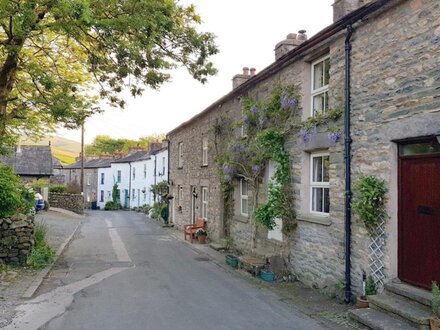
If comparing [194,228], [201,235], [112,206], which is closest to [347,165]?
[201,235]

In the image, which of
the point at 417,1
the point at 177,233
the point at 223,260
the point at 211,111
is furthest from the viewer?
the point at 177,233

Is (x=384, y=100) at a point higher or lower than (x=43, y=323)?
higher

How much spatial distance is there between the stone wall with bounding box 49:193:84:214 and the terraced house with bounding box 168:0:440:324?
29972 millimetres

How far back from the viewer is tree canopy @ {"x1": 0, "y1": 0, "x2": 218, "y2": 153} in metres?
9.09

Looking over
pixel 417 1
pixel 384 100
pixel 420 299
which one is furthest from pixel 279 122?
pixel 420 299

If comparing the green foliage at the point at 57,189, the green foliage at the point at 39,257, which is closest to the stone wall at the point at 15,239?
the green foliage at the point at 39,257

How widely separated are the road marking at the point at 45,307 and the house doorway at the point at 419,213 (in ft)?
20.6

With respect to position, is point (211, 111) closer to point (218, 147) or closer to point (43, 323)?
point (218, 147)

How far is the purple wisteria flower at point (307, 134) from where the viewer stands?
9923 mm

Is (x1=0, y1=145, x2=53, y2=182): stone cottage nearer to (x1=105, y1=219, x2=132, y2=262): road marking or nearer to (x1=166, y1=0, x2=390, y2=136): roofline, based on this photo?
(x1=105, y1=219, x2=132, y2=262): road marking

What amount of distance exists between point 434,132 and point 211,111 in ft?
44.1

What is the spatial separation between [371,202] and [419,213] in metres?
0.83

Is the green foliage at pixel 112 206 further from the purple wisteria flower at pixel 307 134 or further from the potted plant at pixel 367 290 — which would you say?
the potted plant at pixel 367 290

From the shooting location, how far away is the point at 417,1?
694 cm
